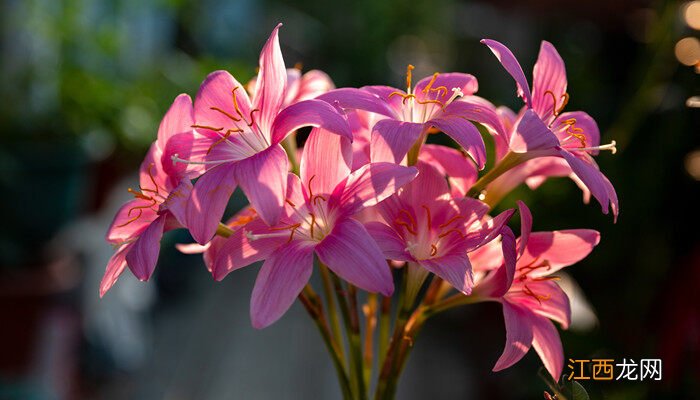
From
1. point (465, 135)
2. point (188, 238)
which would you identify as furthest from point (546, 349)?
point (188, 238)

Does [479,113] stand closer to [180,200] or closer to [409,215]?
[409,215]

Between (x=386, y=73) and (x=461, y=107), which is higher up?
(x=461, y=107)

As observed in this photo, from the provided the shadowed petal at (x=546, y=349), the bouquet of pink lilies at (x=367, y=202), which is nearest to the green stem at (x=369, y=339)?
the bouquet of pink lilies at (x=367, y=202)

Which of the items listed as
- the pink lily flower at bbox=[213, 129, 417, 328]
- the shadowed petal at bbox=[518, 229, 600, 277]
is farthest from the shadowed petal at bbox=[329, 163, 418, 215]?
the shadowed petal at bbox=[518, 229, 600, 277]

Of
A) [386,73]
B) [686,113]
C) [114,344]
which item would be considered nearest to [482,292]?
[686,113]

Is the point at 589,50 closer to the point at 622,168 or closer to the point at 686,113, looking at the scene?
the point at 622,168
